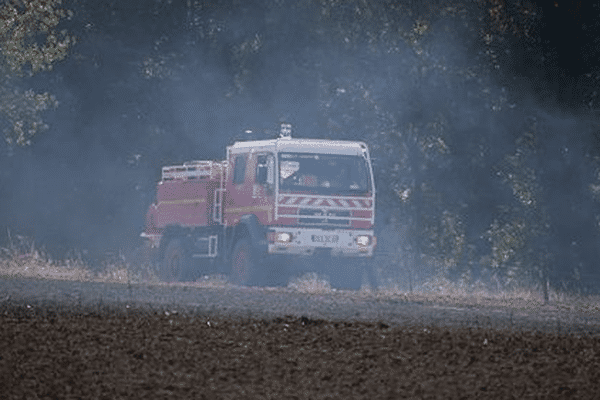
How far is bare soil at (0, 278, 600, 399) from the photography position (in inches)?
407

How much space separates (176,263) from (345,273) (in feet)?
14.8

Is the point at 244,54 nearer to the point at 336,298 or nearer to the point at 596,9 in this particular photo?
the point at 596,9

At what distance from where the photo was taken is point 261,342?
1272 cm

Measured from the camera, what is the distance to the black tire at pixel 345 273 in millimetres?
24844

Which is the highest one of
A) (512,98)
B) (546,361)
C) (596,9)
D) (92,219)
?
(596,9)

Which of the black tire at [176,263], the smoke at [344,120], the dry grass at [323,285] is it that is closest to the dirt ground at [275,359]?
the dry grass at [323,285]

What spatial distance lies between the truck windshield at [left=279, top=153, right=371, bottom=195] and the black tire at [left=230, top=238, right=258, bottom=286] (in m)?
1.39

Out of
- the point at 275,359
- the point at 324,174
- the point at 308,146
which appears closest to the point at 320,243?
the point at 324,174

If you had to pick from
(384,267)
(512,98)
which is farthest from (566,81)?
(384,267)

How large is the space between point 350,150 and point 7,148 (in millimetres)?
9369

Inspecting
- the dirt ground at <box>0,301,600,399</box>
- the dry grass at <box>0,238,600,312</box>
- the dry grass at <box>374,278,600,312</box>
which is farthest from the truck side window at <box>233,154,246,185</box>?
the dirt ground at <box>0,301,600,399</box>

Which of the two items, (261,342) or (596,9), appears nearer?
(261,342)

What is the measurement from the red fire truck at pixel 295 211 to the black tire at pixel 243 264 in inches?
0.7

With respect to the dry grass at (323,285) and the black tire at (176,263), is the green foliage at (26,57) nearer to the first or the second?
the dry grass at (323,285)
